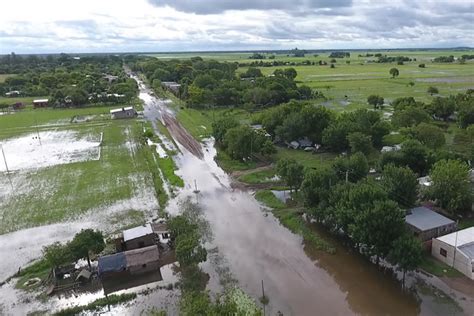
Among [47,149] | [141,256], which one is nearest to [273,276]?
[141,256]

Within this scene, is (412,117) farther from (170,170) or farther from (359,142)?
(170,170)

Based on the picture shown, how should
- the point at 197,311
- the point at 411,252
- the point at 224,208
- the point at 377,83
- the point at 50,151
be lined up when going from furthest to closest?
the point at 377,83 < the point at 50,151 < the point at 224,208 < the point at 411,252 < the point at 197,311

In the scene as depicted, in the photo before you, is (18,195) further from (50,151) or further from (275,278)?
(275,278)

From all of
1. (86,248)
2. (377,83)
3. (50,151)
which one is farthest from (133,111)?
(377,83)

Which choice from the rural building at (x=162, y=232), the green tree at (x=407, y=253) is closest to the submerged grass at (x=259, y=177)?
the rural building at (x=162, y=232)

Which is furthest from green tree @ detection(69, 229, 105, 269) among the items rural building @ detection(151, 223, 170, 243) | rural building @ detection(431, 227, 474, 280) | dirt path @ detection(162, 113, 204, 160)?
dirt path @ detection(162, 113, 204, 160)

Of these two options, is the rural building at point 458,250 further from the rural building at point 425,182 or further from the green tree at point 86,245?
the green tree at point 86,245

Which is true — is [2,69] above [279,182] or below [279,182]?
above
